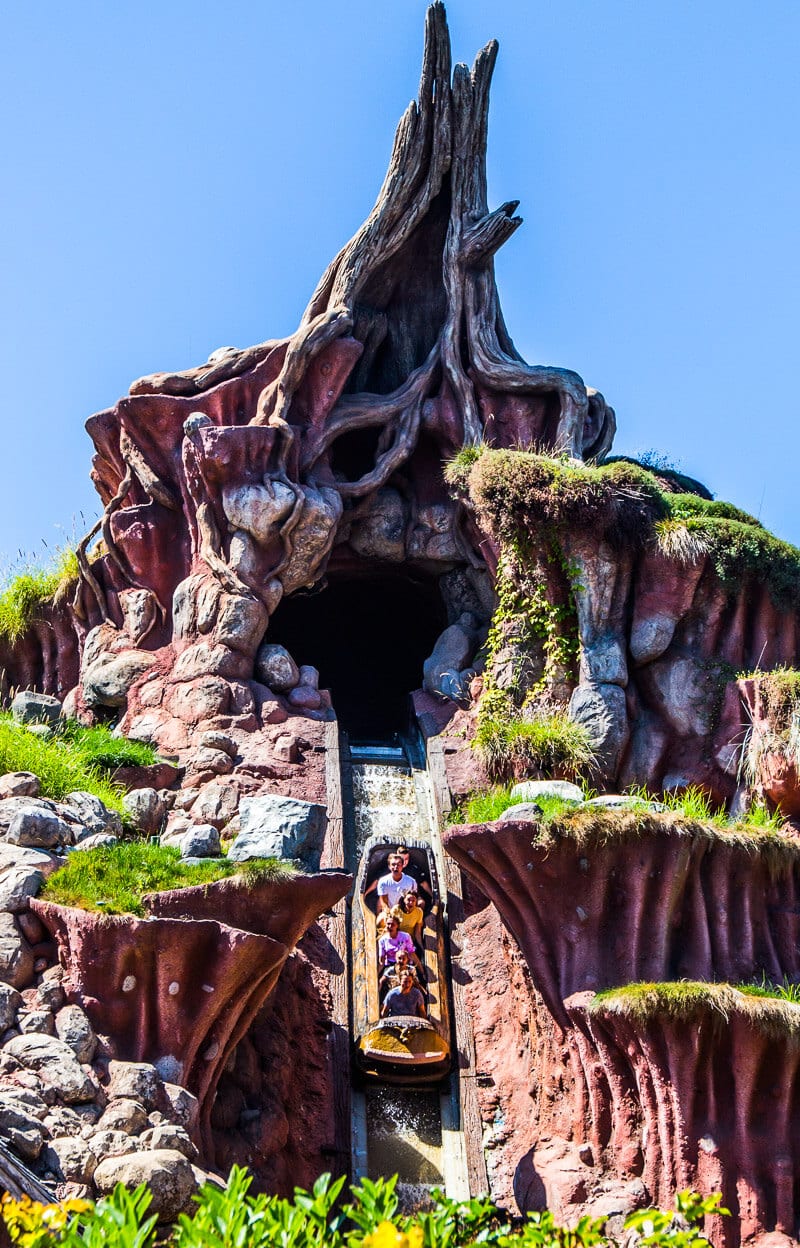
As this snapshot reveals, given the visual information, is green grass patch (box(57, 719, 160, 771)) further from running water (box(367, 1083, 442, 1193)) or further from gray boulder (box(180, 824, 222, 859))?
running water (box(367, 1083, 442, 1193))

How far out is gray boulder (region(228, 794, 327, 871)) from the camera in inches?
408

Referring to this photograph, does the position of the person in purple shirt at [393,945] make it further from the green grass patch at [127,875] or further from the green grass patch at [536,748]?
the green grass patch at [536,748]

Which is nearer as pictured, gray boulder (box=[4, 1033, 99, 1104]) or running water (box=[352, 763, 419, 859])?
gray boulder (box=[4, 1033, 99, 1104])

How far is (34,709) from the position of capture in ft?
45.5

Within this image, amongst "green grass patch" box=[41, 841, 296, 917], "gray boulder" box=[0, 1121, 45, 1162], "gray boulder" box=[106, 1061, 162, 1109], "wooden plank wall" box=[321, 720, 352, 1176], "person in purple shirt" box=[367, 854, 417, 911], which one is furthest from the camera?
"person in purple shirt" box=[367, 854, 417, 911]

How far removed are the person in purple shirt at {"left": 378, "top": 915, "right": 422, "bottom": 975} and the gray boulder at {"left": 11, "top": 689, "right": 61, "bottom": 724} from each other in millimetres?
4467

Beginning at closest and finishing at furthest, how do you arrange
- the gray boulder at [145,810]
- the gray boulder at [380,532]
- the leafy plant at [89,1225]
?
the leafy plant at [89,1225] < the gray boulder at [145,810] < the gray boulder at [380,532]

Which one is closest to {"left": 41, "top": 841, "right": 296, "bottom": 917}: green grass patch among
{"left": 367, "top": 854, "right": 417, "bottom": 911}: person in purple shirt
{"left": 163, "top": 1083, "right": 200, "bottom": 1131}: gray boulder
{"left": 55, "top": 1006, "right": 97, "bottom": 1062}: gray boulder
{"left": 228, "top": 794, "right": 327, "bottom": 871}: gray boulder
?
{"left": 228, "top": 794, "right": 327, "bottom": 871}: gray boulder

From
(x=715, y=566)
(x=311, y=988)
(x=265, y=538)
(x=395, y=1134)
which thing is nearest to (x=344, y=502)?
(x=265, y=538)

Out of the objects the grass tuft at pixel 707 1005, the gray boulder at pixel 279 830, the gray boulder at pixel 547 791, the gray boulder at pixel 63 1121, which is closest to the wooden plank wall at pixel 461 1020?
the gray boulder at pixel 547 791

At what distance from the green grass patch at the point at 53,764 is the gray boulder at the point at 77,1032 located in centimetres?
295

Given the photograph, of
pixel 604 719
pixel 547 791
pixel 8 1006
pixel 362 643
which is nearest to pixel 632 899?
pixel 547 791

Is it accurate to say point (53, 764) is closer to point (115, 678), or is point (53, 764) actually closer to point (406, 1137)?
point (115, 678)

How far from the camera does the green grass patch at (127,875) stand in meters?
9.09
